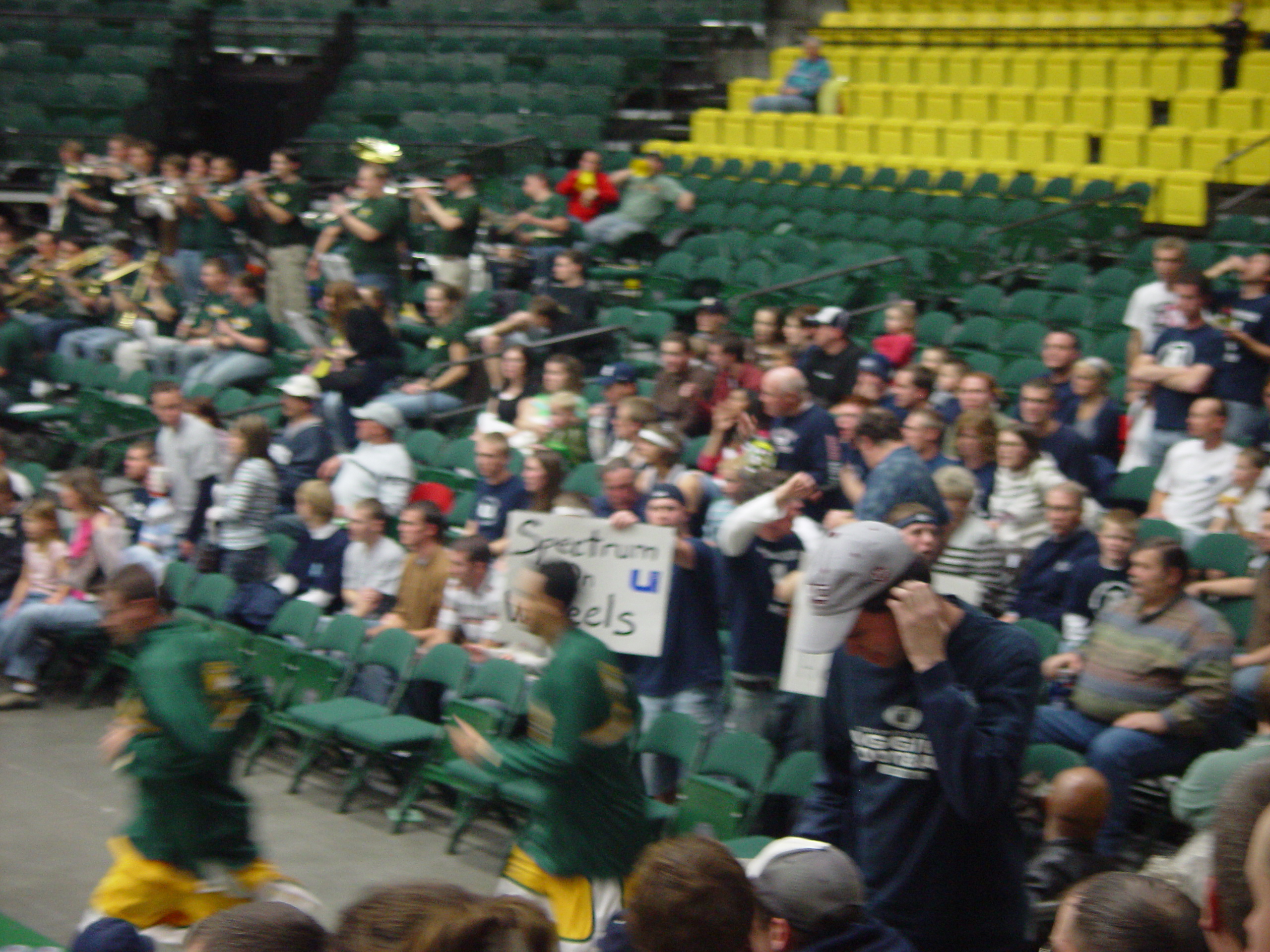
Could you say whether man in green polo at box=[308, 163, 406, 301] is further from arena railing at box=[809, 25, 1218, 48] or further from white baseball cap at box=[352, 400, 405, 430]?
arena railing at box=[809, 25, 1218, 48]

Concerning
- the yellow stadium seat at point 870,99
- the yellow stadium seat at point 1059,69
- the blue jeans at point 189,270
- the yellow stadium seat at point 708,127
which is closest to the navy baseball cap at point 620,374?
the blue jeans at point 189,270

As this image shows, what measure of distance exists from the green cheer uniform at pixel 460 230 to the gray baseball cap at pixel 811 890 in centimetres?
1072

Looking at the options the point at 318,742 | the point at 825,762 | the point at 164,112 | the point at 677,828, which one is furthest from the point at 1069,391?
the point at 164,112

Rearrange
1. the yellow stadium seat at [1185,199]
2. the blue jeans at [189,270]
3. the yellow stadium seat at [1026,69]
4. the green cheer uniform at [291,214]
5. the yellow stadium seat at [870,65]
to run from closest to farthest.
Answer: the yellow stadium seat at [1185,199]
the green cheer uniform at [291,214]
the blue jeans at [189,270]
the yellow stadium seat at [1026,69]
the yellow stadium seat at [870,65]

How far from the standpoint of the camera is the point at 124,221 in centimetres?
1501

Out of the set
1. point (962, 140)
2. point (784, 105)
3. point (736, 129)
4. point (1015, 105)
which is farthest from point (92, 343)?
point (1015, 105)

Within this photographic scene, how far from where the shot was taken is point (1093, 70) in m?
14.8

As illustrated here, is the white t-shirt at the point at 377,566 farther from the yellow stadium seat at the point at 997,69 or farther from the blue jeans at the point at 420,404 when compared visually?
the yellow stadium seat at the point at 997,69

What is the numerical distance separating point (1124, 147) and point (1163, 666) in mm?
9069

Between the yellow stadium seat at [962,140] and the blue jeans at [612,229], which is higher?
the yellow stadium seat at [962,140]

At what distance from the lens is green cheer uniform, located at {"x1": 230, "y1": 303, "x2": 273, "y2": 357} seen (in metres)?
12.2

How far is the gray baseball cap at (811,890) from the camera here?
2.74m

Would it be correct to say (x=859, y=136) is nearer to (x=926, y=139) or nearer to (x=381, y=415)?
(x=926, y=139)

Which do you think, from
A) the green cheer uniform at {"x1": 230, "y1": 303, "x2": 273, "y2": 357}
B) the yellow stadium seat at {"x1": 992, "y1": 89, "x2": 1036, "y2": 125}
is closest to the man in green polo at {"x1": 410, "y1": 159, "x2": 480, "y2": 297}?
the green cheer uniform at {"x1": 230, "y1": 303, "x2": 273, "y2": 357}
